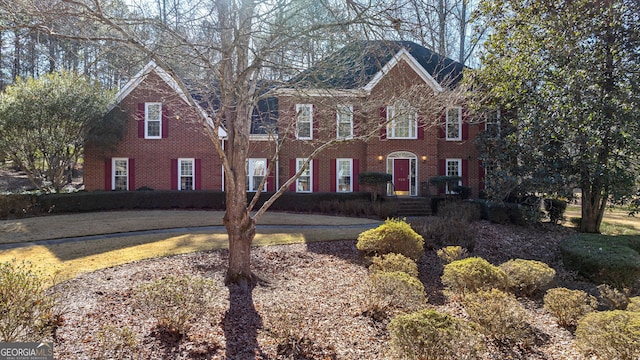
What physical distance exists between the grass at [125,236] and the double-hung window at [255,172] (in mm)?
3458

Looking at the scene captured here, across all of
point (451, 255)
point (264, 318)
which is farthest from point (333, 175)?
point (264, 318)

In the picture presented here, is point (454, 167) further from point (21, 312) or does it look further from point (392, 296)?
point (21, 312)

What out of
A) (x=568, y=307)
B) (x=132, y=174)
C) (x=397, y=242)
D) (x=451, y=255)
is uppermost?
(x=132, y=174)

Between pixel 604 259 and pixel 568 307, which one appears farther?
pixel 604 259

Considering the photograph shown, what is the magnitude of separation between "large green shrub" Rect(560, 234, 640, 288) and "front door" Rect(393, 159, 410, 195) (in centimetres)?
960

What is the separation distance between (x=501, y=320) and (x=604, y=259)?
16.1 feet

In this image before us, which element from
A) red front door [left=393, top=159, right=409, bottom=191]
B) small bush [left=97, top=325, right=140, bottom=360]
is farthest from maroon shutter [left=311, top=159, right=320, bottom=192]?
small bush [left=97, top=325, right=140, bottom=360]

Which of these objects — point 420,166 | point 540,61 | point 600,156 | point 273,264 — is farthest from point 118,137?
point 600,156

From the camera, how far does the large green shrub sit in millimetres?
6973

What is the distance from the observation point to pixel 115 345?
3.57 m

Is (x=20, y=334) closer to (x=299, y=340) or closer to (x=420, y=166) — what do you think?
(x=299, y=340)

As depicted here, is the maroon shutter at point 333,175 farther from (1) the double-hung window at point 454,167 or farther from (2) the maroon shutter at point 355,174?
(1) the double-hung window at point 454,167

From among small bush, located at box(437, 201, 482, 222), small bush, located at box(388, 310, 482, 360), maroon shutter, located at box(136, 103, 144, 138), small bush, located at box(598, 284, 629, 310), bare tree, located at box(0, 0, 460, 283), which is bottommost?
small bush, located at box(598, 284, 629, 310)

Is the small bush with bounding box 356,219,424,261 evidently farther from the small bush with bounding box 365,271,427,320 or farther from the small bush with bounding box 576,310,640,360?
the small bush with bounding box 576,310,640,360
